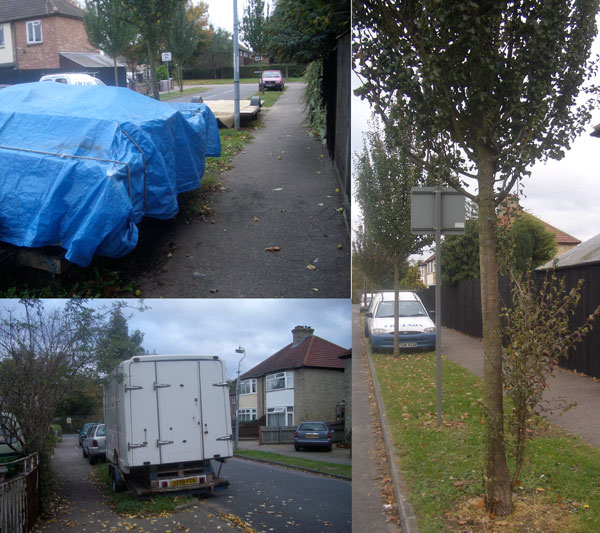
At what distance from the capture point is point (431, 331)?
10.6 feet

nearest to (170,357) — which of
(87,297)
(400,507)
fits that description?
(87,297)

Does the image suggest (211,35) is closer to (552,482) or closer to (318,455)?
(318,455)

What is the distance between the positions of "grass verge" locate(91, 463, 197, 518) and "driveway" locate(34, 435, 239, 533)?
0.08 ft

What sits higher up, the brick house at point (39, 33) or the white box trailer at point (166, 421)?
the brick house at point (39, 33)

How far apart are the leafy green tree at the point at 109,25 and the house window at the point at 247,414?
4.29 ft

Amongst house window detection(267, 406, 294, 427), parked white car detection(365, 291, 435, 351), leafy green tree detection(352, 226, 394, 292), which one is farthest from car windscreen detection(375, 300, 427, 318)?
house window detection(267, 406, 294, 427)

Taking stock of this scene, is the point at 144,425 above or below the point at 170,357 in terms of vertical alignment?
below

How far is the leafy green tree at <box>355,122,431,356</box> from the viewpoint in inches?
109

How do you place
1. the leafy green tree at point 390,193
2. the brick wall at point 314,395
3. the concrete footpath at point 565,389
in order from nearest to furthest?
the brick wall at point 314,395
the leafy green tree at point 390,193
the concrete footpath at point 565,389

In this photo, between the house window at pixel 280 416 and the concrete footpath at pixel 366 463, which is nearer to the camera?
the house window at pixel 280 416

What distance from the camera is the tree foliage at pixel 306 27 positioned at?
99.8 inches

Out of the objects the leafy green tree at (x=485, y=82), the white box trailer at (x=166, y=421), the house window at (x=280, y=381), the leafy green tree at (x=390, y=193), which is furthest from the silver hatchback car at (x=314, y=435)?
the leafy green tree at (x=485, y=82)

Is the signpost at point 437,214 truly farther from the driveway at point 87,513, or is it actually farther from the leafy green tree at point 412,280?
the driveway at point 87,513

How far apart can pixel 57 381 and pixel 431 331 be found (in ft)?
6.10
